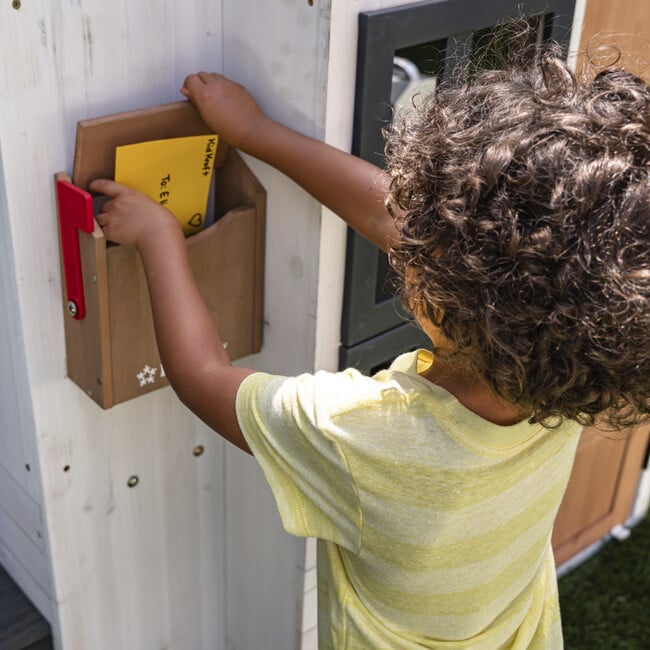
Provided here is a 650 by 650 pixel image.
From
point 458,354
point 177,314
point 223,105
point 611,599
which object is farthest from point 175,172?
point 611,599

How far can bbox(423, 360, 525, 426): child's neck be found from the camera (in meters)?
1.06

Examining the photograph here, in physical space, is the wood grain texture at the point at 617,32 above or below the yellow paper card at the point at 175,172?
above

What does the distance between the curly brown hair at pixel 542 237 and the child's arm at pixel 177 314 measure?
25cm

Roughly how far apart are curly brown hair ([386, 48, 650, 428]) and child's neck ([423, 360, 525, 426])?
4cm

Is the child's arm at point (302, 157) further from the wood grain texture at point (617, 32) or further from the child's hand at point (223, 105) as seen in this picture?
the wood grain texture at point (617, 32)

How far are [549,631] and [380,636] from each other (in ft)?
0.96

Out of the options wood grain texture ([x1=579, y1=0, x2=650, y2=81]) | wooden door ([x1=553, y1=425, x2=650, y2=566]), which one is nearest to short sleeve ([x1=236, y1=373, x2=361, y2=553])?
wood grain texture ([x1=579, y1=0, x2=650, y2=81])

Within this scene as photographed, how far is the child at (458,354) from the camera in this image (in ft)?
2.95

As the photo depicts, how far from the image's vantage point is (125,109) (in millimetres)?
1294

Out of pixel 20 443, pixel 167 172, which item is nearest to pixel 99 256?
pixel 167 172

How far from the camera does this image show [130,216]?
4.01 ft

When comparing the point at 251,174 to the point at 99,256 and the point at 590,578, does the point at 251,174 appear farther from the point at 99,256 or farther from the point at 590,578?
the point at 590,578

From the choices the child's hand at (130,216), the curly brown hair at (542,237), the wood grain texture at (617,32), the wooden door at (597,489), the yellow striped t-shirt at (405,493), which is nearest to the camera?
the curly brown hair at (542,237)

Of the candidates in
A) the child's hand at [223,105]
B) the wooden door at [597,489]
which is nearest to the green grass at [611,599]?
the wooden door at [597,489]
